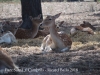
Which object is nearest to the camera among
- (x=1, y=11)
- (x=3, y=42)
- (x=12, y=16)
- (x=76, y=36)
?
(x=3, y=42)

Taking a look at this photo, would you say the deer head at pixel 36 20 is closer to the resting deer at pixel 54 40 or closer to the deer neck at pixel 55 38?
the resting deer at pixel 54 40

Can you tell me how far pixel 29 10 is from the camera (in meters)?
12.6

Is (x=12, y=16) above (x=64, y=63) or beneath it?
beneath

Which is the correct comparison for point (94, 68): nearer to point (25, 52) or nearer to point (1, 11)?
point (25, 52)

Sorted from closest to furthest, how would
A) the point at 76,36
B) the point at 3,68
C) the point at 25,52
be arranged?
the point at 3,68 < the point at 25,52 < the point at 76,36

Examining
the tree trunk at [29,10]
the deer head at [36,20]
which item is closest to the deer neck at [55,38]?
the deer head at [36,20]

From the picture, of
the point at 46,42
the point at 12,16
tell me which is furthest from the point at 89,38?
the point at 12,16

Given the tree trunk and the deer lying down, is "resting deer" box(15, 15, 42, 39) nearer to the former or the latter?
the tree trunk

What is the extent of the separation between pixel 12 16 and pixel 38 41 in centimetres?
834

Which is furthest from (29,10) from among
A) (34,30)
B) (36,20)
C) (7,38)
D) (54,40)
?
(54,40)

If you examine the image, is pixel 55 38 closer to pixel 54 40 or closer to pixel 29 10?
pixel 54 40

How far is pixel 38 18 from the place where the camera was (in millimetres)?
12109

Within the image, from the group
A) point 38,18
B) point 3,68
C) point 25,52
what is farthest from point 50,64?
point 38,18

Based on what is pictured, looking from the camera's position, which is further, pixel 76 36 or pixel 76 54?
pixel 76 36
